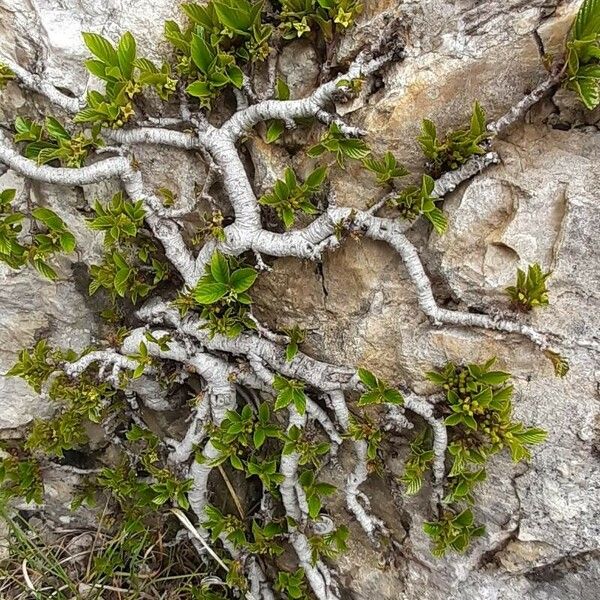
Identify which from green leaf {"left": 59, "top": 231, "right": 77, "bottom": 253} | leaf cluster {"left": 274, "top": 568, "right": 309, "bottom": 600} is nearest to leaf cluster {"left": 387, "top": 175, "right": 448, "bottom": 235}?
green leaf {"left": 59, "top": 231, "right": 77, "bottom": 253}

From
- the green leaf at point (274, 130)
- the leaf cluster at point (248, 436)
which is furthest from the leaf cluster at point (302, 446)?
the green leaf at point (274, 130)

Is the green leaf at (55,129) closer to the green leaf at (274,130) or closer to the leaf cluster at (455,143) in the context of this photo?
the green leaf at (274,130)

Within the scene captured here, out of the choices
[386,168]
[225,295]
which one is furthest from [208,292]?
[386,168]

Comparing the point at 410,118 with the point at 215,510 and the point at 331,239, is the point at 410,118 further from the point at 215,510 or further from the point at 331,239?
the point at 215,510

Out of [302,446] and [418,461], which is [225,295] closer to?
[302,446]

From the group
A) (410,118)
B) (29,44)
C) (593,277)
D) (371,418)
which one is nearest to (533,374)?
(593,277)

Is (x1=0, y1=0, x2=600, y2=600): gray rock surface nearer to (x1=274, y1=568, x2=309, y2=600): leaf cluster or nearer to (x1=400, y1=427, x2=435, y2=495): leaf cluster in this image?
(x1=400, y1=427, x2=435, y2=495): leaf cluster
